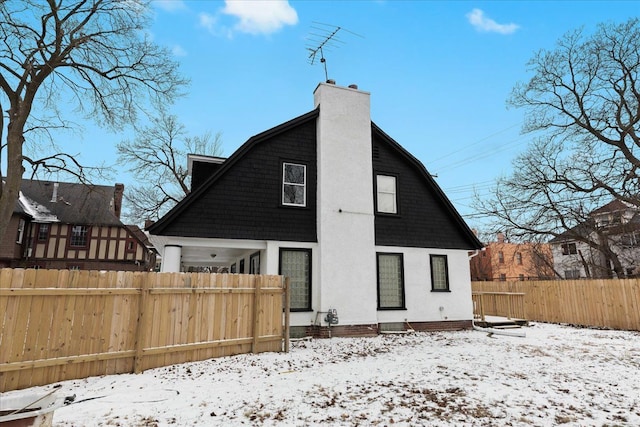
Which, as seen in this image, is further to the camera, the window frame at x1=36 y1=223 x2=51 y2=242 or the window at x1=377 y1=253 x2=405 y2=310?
the window frame at x1=36 y1=223 x2=51 y2=242

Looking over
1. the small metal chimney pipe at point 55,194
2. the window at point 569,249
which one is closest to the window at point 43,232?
the small metal chimney pipe at point 55,194

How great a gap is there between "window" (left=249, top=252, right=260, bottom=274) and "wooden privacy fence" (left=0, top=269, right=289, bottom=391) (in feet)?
12.1

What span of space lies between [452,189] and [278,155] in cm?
2382

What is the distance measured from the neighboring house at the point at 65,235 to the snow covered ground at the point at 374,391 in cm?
2780

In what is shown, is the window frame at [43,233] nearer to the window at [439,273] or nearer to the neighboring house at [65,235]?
the neighboring house at [65,235]

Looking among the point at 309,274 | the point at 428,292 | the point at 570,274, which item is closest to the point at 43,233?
the point at 309,274

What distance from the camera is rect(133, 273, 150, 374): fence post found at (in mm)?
6473

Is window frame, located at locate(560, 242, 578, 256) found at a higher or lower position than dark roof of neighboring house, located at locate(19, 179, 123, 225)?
lower

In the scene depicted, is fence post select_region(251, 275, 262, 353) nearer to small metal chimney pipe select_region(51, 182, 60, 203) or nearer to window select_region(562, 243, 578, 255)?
small metal chimney pipe select_region(51, 182, 60, 203)

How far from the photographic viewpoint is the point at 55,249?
29.7 m

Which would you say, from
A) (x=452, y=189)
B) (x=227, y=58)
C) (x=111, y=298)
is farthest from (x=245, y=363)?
(x=452, y=189)

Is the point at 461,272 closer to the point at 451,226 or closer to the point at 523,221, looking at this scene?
the point at 451,226

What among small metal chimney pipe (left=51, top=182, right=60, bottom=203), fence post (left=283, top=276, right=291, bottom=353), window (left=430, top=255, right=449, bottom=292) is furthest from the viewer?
small metal chimney pipe (left=51, top=182, right=60, bottom=203)

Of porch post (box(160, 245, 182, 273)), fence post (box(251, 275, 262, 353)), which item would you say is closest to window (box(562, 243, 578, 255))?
fence post (box(251, 275, 262, 353))
